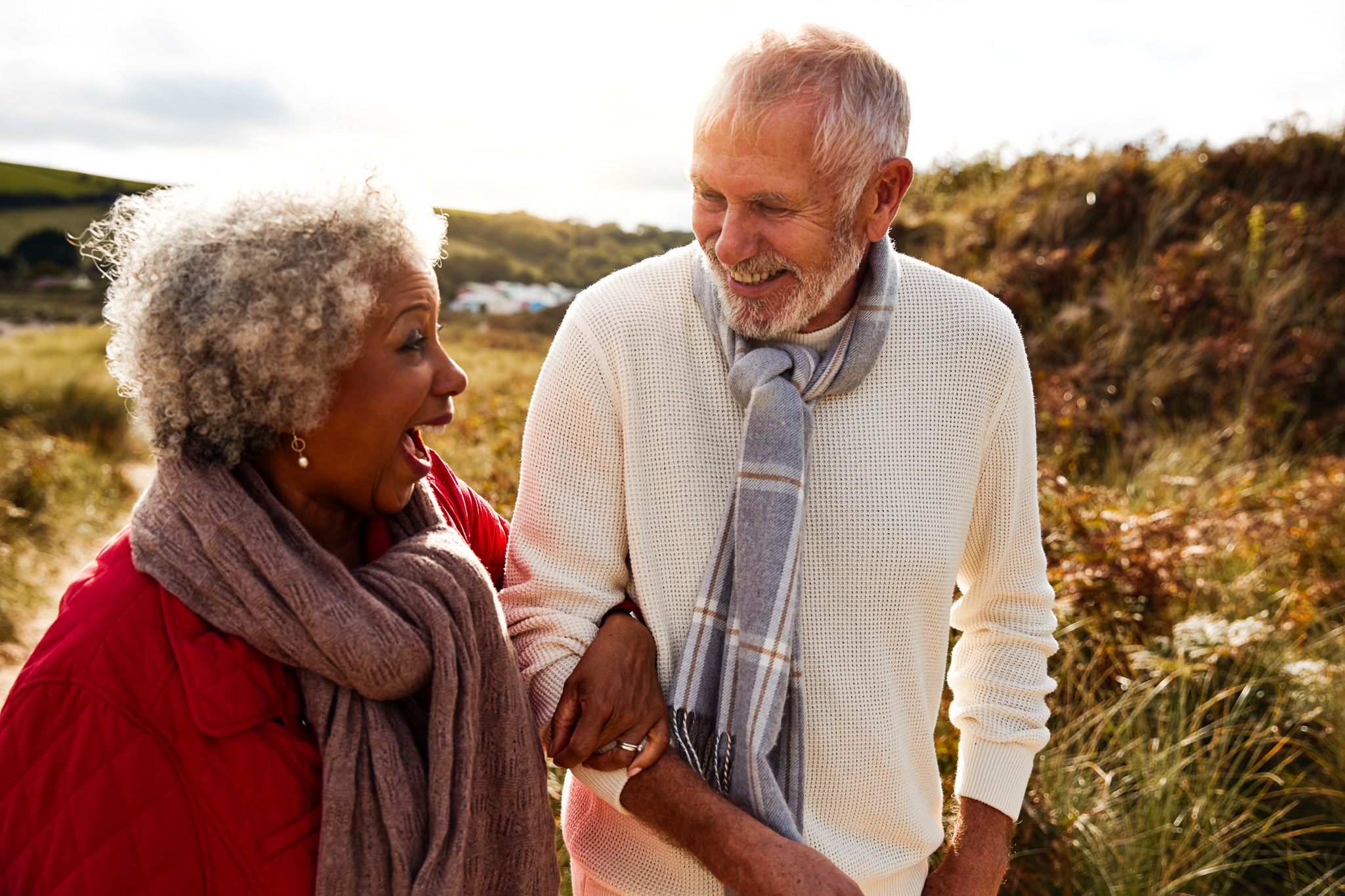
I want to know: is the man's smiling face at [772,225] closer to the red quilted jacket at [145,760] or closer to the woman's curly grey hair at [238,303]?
the woman's curly grey hair at [238,303]

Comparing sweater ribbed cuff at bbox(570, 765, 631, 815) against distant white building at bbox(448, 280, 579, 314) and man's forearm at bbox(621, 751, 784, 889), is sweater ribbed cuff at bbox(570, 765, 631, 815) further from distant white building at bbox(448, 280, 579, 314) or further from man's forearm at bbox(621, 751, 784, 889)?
distant white building at bbox(448, 280, 579, 314)

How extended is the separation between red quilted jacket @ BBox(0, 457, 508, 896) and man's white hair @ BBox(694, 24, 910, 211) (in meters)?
1.27

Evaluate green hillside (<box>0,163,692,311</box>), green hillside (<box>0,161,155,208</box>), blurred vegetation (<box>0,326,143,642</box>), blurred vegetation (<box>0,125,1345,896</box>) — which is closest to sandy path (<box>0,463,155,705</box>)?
blurred vegetation (<box>0,326,143,642</box>)

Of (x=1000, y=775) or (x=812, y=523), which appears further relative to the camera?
(x=1000, y=775)

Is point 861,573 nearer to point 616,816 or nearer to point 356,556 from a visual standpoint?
point 616,816

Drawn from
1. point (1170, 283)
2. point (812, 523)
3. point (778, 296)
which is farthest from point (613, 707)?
point (1170, 283)

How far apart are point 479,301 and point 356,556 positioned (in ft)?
40.8

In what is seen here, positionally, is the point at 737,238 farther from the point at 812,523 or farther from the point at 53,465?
the point at 53,465

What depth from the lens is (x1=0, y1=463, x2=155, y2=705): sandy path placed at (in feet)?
17.9

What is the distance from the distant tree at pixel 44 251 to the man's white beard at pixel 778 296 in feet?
84.6

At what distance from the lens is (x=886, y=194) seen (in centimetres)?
188

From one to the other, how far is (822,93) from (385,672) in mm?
1295

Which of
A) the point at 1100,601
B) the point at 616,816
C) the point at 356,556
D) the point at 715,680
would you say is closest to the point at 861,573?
the point at 715,680

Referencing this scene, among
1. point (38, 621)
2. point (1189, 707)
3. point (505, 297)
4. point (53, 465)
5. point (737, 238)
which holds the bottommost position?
point (38, 621)
